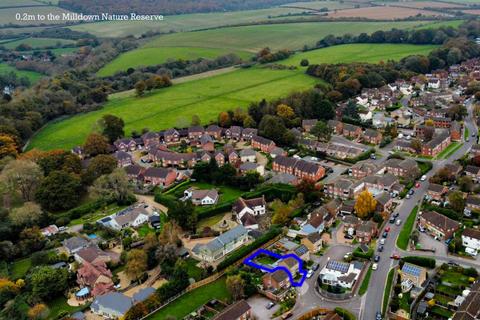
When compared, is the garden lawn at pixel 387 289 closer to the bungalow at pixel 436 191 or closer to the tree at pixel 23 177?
the bungalow at pixel 436 191

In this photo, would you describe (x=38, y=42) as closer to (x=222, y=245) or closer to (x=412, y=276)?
(x=222, y=245)

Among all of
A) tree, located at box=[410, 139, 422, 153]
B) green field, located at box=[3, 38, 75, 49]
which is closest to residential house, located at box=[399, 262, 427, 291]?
tree, located at box=[410, 139, 422, 153]

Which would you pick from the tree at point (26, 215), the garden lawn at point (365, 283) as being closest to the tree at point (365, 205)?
the garden lawn at point (365, 283)

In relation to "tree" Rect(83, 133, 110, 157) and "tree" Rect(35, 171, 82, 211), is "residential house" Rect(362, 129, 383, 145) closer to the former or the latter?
"tree" Rect(83, 133, 110, 157)

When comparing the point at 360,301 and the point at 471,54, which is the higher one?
the point at 471,54

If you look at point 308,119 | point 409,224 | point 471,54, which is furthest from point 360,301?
point 471,54

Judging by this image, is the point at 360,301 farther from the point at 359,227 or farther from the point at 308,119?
the point at 308,119

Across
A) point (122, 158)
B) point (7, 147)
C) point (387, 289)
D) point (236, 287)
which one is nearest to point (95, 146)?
point (122, 158)
